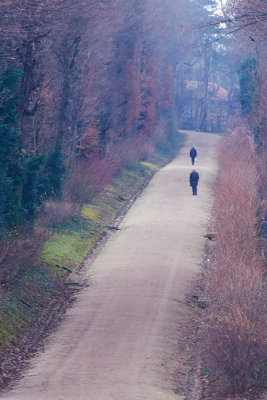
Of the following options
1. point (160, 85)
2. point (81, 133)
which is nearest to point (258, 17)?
point (81, 133)

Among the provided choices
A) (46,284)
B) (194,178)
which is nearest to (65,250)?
(46,284)

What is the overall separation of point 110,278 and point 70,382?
8.18m

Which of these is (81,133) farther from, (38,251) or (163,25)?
(163,25)

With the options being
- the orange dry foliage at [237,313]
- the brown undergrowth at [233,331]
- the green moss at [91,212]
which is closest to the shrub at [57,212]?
the green moss at [91,212]

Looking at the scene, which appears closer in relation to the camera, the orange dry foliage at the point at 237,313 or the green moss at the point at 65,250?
the orange dry foliage at the point at 237,313

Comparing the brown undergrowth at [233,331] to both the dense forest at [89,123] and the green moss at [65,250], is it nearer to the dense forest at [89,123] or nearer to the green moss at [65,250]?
the dense forest at [89,123]

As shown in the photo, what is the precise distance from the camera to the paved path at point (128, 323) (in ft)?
38.6

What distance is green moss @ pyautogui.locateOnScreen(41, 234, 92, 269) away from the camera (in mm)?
21609

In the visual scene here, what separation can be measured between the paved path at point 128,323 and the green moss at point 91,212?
4.34ft

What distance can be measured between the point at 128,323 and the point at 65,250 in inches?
304

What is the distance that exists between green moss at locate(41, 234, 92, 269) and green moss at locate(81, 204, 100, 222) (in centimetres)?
410

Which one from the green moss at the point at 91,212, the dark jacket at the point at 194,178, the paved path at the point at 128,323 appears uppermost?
the dark jacket at the point at 194,178

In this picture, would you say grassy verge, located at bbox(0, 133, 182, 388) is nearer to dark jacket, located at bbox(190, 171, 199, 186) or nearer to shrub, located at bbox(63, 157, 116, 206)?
shrub, located at bbox(63, 157, 116, 206)

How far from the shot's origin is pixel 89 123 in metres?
37.1
